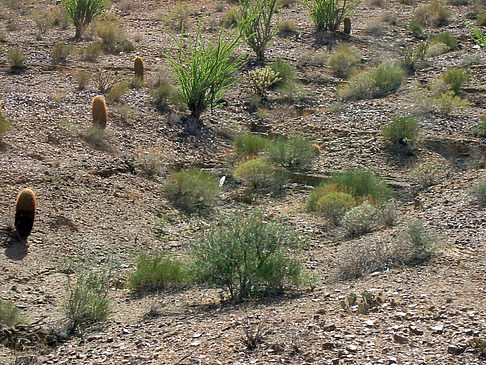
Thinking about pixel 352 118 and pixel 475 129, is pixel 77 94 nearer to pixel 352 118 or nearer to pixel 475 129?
pixel 352 118

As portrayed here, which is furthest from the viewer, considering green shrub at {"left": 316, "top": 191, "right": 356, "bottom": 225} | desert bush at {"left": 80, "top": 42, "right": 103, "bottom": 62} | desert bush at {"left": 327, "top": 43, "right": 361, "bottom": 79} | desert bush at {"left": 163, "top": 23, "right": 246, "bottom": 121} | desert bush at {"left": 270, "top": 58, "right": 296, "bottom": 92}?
desert bush at {"left": 327, "top": 43, "right": 361, "bottom": 79}

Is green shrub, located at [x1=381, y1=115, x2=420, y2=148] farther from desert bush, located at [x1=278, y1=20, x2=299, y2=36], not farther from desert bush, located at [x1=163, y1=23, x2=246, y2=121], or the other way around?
desert bush, located at [x1=278, y1=20, x2=299, y2=36]

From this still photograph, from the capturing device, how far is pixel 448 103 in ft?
49.5

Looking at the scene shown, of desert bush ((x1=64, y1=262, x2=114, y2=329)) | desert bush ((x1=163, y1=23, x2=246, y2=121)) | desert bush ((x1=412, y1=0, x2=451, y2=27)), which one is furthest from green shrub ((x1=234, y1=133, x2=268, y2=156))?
desert bush ((x1=412, y1=0, x2=451, y2=27))

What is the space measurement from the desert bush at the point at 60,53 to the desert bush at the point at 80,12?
2286 mm

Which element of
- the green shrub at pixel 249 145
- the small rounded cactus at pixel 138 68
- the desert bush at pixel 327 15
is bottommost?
the green shrub at pixel 249 145

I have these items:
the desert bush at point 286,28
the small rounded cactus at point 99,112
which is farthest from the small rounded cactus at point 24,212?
the desert bush at point 286,28

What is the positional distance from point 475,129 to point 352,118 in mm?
2852

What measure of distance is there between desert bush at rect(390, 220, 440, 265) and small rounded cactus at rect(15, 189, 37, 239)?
526 centimetres

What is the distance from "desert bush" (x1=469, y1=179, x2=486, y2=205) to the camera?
1035 cm

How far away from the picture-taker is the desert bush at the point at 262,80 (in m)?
17.4

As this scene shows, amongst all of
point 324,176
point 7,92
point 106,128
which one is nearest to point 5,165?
point 106,128

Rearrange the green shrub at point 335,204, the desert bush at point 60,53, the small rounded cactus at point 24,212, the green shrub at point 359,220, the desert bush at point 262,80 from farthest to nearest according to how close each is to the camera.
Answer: the desert bush at point 60,53 → the desert bush at point 262,80 → the green shrub at point 335,204 → the green shrub at point 359,220 → the small rounded cactus at point 24,212

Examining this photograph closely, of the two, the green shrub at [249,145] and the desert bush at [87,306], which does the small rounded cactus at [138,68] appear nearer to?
the green shrub at [249,145]
